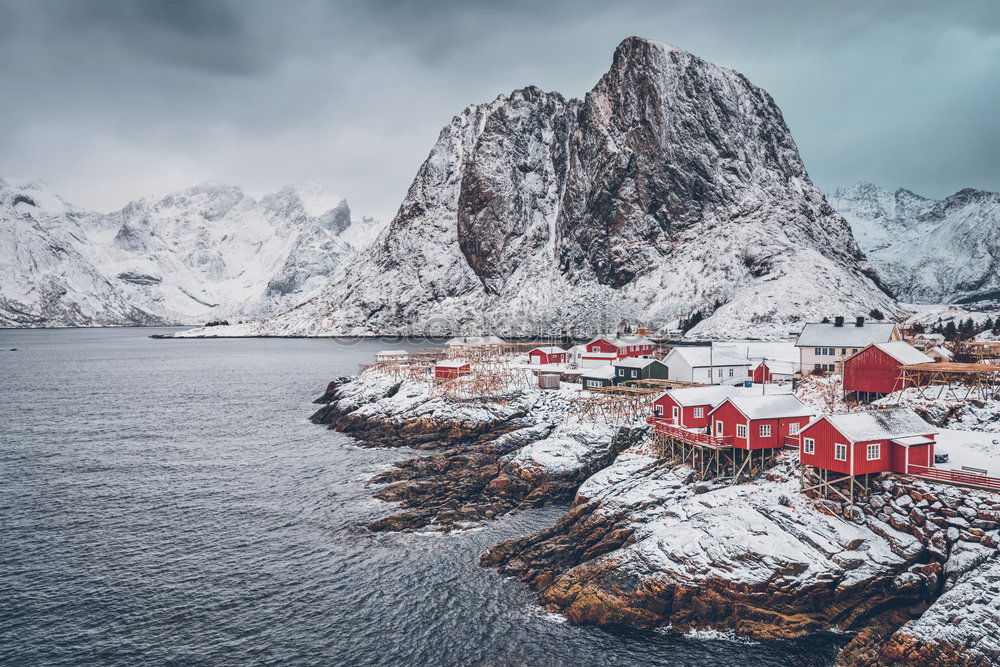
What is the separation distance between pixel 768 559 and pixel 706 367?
129 ft

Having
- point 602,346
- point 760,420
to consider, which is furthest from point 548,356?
point 760,420

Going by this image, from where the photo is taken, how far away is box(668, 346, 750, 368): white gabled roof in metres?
67.1

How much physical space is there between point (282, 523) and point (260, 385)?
2992 inches

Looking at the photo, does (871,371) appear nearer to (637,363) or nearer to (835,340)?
(835,340)

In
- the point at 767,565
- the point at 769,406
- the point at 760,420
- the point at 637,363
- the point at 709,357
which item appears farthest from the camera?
the point at 709,357

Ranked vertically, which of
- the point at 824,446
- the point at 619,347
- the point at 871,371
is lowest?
the point at 824,446

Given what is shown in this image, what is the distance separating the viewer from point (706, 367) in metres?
67.0

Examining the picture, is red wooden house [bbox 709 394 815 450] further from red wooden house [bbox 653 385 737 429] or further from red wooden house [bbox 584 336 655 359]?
red wooden house [bbox 584 336 655 359]

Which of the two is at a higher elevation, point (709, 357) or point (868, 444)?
point (709, 357)

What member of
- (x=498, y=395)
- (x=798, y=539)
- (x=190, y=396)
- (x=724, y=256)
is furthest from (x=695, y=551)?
(x=724, y=256)

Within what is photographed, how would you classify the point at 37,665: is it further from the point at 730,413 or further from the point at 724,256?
the point at 724,256

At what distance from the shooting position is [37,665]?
26.4m

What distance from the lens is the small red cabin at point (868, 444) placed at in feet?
110

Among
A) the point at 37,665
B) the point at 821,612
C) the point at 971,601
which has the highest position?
the point at 971,601
